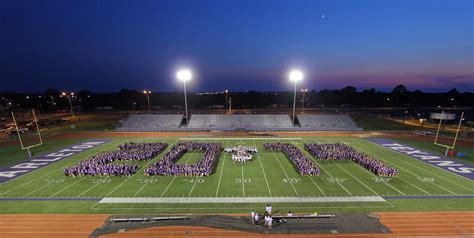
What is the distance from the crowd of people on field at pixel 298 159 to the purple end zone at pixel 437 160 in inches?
444

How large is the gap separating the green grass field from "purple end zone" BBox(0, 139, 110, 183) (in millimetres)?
1379

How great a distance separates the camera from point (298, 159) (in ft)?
76.1

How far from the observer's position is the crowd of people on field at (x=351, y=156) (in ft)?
69.1

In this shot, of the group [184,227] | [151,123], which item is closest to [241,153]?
[184,227]

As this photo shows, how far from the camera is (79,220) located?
45.5ft

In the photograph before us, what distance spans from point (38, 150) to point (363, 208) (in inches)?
1292

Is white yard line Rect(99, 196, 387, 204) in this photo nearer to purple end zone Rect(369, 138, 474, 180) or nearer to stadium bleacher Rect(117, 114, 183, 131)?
purple end zone Rect(369, 138, 474, 180)

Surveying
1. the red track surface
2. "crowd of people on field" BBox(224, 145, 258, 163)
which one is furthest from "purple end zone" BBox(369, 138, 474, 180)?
"crowd of people on field" BBox(224, 145, 258, 163)

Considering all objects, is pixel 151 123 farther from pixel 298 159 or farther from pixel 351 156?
pixel 351 156

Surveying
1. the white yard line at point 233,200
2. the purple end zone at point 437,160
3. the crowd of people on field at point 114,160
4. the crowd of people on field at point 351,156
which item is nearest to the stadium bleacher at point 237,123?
the purple end zone at point 437,160

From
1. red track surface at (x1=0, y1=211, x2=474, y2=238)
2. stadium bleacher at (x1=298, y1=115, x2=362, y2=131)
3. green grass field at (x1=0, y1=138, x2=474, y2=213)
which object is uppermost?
red track surface at (x1=0, y1=211, x2=474, y2=238)

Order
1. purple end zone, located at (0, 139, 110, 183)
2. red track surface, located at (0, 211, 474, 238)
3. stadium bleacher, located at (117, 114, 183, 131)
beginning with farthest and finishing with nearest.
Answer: stadium bleacher, located at (117, 114, 183, 131), purple end zone, located at (0, 139, 110, 183), red track surface, located at (0, 211, 474, 238)

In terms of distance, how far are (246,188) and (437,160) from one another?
64.2 ft

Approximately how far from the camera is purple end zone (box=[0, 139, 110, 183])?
21847 millimetres
